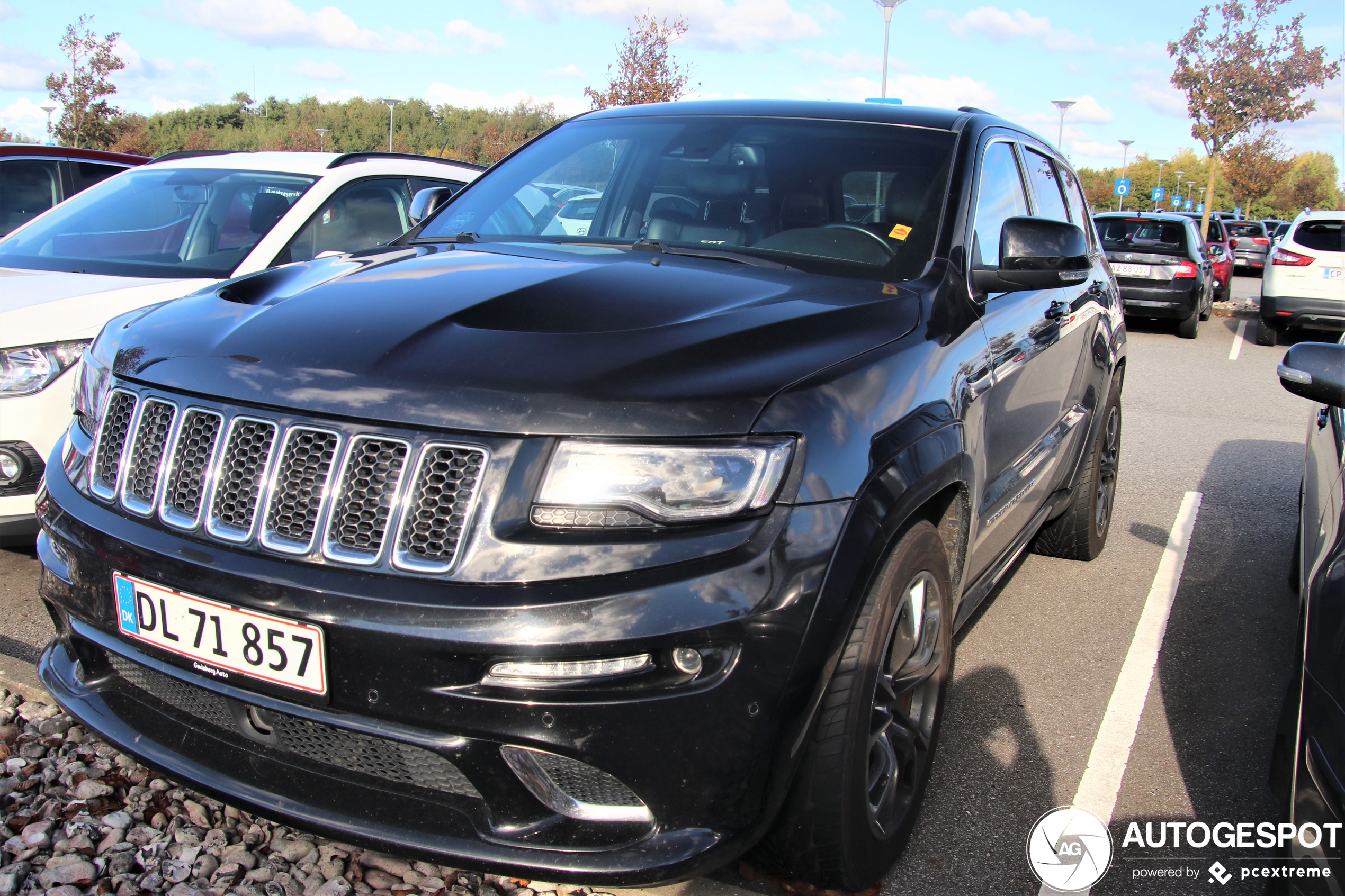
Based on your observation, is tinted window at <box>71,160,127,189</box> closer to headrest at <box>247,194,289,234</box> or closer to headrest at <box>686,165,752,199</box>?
headrest at <box>247,194,289,234</box>

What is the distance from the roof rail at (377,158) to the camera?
5578 millimetres

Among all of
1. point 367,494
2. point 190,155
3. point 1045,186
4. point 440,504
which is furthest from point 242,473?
point 190,155

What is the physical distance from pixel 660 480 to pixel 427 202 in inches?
95.6

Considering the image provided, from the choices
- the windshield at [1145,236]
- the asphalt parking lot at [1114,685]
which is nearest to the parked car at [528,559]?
the asphalt parking lot at [1114,685]

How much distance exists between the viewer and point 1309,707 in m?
2.08

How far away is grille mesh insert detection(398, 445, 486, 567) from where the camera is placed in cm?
183

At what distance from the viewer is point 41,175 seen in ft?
24.6

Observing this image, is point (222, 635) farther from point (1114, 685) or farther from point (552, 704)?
point (1114, 685)

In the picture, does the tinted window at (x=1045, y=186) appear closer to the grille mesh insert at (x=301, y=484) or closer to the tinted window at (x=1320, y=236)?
the grille mesh insert at (x=301, y=484)

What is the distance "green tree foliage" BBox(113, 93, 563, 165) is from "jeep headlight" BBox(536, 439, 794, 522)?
92.0 metres

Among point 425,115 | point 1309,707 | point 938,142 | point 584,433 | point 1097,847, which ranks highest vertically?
point 425,115

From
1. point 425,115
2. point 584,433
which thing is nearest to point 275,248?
point 584,433

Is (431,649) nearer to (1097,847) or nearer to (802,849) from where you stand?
(802,849)

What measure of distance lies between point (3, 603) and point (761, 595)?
3.31 metres
